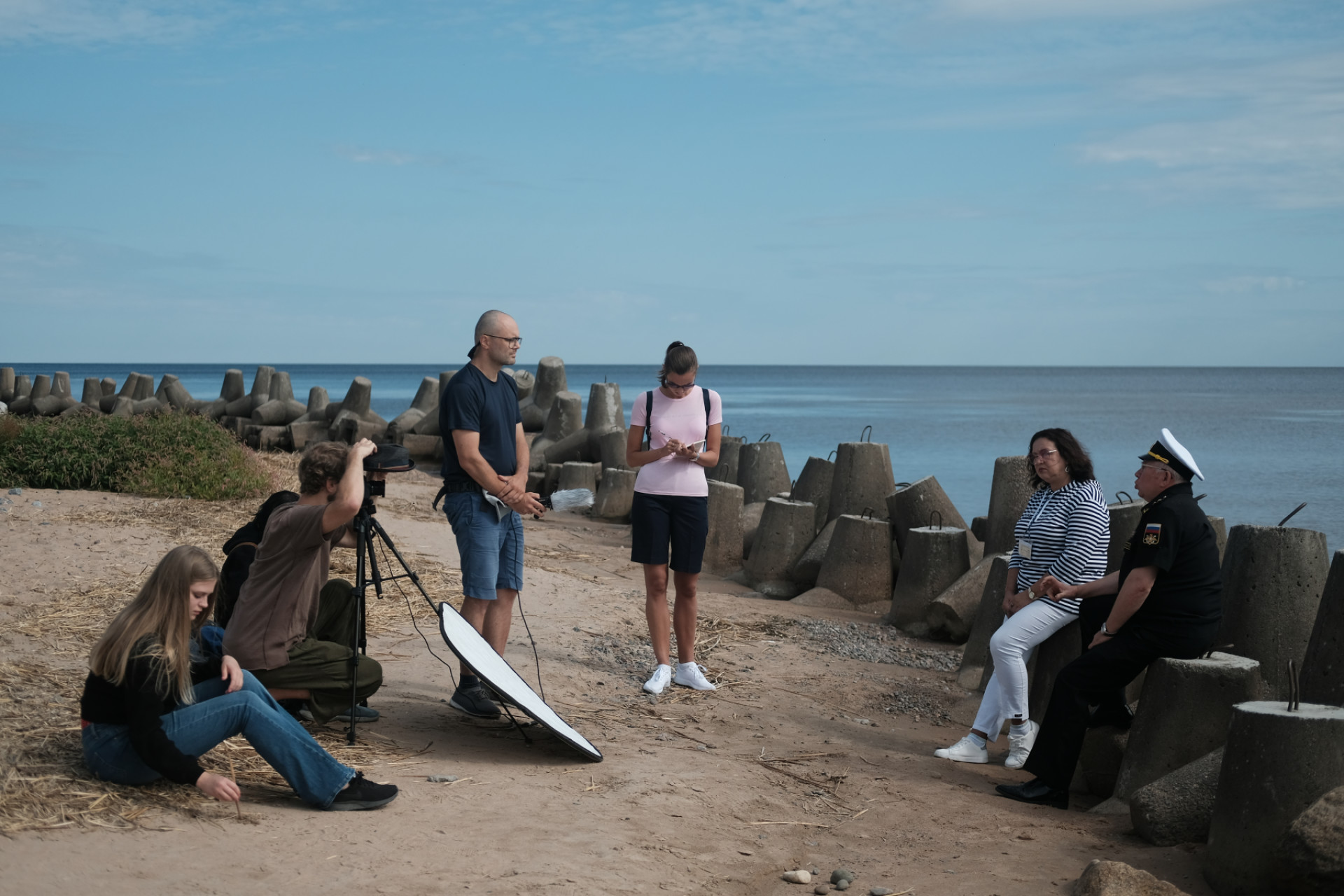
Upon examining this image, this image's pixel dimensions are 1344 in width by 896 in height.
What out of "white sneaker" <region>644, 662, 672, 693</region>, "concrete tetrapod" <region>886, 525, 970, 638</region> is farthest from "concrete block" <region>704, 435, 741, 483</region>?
"white sneaker" <region>644, 662, 672, 693</region>

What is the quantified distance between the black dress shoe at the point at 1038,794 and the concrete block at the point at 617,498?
8.51 meters

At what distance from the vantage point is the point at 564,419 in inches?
688

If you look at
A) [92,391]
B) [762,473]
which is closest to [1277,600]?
[762,473]

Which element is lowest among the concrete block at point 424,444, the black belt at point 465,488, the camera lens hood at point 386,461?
the concrete block at point 424,444

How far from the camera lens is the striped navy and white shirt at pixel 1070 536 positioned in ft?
19.2

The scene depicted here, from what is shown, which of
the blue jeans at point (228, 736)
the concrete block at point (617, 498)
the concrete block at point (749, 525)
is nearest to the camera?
the blue jeans at point (228, 736)

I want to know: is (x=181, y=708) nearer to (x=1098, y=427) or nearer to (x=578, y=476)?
(x=578, y=476)

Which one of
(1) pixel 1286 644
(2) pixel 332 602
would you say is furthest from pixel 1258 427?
(2) pixel 332 602

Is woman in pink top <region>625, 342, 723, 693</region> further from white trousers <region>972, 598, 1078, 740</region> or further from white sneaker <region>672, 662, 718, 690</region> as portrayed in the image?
white trousers <region>972, 598, 1078, 740</region>

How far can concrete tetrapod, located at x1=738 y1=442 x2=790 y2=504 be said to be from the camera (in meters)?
13.1

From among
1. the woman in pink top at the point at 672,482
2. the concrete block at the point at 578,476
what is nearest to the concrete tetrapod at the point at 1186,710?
the woman in pink top at the point at 672,482

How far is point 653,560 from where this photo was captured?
641 cm

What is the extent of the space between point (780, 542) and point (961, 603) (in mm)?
2276

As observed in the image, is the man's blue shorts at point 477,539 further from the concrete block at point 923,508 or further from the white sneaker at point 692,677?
the concrete block at point 923,508
